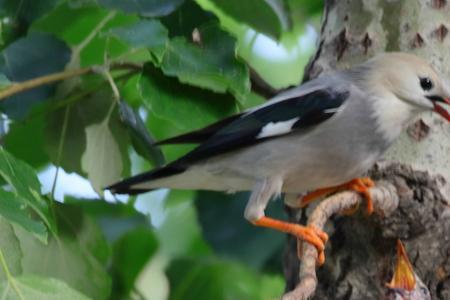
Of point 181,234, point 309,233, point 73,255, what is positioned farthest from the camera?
point 181,234

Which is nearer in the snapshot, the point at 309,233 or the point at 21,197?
the point at 21,197

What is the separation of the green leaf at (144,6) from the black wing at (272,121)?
1.20ft

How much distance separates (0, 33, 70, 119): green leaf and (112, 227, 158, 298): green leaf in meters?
1.14

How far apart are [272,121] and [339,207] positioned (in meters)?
0.46

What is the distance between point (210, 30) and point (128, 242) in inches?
56.0

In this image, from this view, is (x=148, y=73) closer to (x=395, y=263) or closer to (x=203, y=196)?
(x=395, y=263)

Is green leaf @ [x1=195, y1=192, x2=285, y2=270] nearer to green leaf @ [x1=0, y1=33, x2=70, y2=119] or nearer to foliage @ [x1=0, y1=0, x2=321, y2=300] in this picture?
foliage @ [x1=0, y1=0, x2=321, y2=300]

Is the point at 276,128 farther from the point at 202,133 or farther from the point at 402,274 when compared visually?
the point at 402,274

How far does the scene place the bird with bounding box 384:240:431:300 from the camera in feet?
9.66

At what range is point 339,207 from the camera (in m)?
2.94

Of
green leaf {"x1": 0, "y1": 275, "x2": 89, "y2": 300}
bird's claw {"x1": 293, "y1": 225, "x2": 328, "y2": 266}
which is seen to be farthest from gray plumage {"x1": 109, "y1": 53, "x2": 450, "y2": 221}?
green leaf {"x1": 0, "y1": 275, "x2": 89, "y2": 300}

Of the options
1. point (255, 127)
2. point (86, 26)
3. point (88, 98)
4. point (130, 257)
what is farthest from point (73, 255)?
point (130, 257)

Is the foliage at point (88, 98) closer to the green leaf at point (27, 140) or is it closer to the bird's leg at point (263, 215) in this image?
the green leaf at point (27, 140)

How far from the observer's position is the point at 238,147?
3.31m
